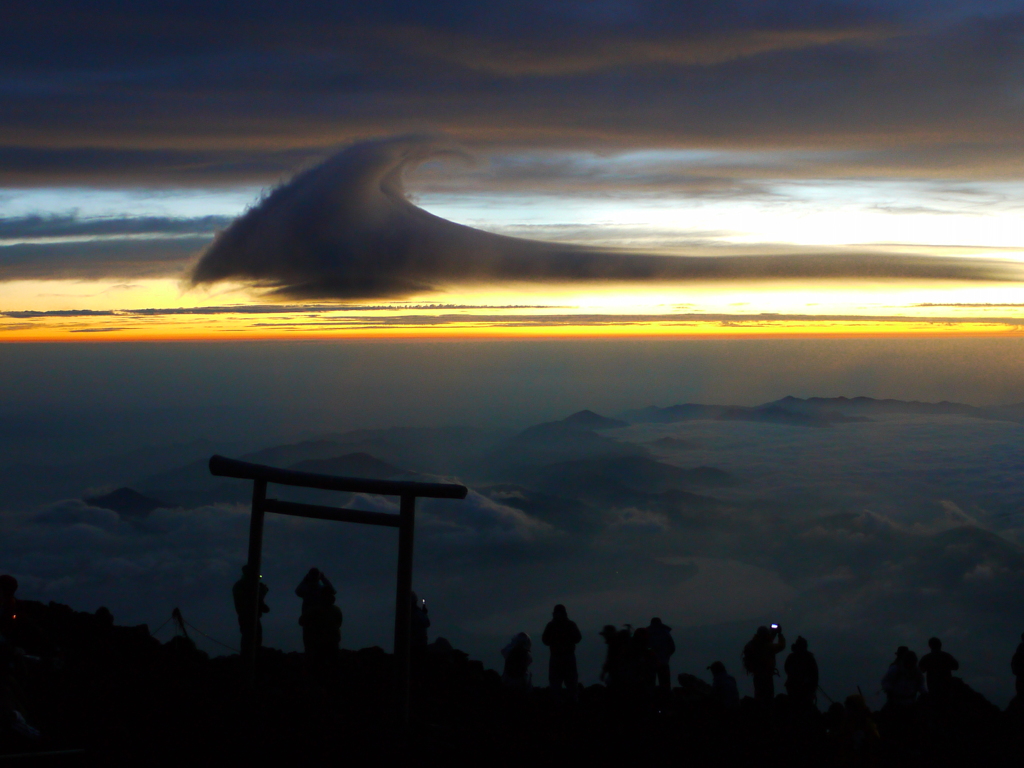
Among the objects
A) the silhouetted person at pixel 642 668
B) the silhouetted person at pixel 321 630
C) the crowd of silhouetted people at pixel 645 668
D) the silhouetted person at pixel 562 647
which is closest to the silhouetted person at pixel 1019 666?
the crowd of silhouetted people at pixel 645 668

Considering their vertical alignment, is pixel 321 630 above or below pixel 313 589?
below

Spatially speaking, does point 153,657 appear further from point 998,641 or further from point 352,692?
point 998,641

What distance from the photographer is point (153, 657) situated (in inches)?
440

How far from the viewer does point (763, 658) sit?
11367 mm

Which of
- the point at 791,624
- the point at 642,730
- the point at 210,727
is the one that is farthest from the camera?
the point at 791,624

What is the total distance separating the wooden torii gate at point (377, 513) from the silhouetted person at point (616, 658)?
2733mm

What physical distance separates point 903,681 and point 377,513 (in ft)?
23.9

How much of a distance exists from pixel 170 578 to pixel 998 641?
182 metres

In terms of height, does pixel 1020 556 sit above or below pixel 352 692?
below

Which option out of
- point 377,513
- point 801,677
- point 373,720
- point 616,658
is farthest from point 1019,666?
point 377,513

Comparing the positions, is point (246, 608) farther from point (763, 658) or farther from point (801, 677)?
point (801, 677)

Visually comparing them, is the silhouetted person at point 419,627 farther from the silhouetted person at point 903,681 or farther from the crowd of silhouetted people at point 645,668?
the silhouetted person at point 903,681

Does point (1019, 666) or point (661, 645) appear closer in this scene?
point (1019, 666)

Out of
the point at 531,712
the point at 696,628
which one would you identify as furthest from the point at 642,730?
the point at 696,628
